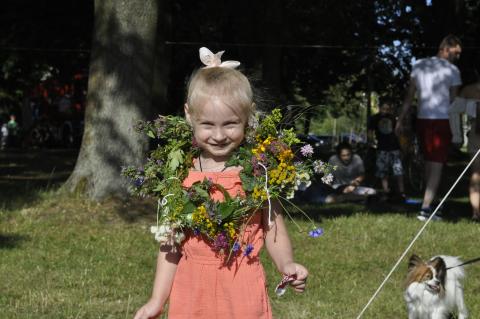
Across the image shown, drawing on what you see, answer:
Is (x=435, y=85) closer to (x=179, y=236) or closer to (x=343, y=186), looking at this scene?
(x=343, y=186)

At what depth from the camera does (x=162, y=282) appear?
11.3ft

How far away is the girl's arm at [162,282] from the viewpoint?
3393 millimetres

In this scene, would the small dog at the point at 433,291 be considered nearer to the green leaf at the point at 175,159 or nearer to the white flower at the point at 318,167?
the white flower at the point at 318,167

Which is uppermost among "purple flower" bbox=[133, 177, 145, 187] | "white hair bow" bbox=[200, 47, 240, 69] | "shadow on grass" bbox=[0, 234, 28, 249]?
"white hair bow" bbox=[200, 47, 240, 69]

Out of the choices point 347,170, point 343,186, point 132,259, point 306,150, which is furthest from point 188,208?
point 347,170

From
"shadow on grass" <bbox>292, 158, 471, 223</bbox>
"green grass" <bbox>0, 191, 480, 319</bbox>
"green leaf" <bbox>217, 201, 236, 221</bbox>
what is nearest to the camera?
"green leaf" <bbox>217, 201, 236, 221</bbox>

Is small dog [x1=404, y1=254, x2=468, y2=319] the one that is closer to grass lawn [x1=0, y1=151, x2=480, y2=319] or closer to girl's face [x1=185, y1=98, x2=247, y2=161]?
grass lawn [x1=0, y1=151, x2=480, y2=319]

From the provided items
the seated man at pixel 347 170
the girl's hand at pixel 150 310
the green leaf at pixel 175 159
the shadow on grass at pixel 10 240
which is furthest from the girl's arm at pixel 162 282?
the seated man at pixel 347 170

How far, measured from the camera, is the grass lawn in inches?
227

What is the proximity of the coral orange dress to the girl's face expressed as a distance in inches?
4.0

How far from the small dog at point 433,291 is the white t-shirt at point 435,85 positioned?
429cm

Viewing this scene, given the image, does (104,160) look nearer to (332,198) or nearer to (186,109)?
(332,198)

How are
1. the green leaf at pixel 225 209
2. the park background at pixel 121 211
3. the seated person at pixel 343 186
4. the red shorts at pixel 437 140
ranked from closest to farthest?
the green leaf at pixel 225 209 → the park background at pixel 121 211 → the red shorts at pixel 437 140 → the seated person at pixel 343 186

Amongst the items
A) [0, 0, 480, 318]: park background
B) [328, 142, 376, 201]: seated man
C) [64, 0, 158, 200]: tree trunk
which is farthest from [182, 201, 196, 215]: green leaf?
[328, 142, 376, 201]: seated man
